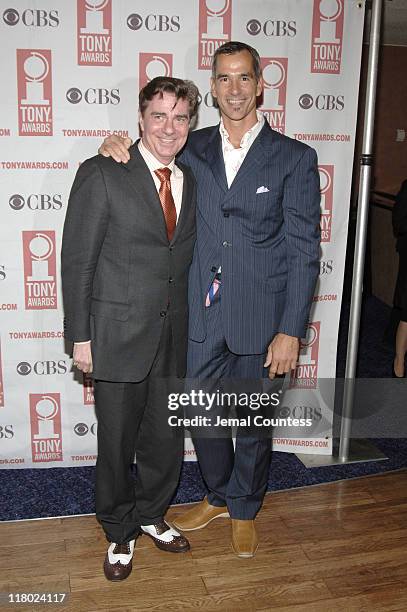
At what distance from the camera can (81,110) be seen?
9.50 ft

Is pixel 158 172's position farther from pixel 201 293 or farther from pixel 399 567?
pixel 399 567

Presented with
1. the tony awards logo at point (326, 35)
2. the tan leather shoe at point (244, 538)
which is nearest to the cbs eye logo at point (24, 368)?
the tan leather shoe at point (244, 538)

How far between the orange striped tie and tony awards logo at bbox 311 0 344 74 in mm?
1082

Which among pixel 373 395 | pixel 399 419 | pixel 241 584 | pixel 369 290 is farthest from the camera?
pixel 369 290

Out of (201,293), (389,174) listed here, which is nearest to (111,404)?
(201,293)

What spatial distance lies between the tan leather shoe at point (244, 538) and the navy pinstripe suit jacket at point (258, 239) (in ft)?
2.32

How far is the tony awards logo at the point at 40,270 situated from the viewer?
3012 millimetres

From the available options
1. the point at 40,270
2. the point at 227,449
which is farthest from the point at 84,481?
the point at 40,270

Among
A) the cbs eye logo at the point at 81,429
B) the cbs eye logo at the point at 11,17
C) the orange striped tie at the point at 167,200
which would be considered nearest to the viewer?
the orange striped tie at the point at 167,200

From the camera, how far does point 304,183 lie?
2.39m

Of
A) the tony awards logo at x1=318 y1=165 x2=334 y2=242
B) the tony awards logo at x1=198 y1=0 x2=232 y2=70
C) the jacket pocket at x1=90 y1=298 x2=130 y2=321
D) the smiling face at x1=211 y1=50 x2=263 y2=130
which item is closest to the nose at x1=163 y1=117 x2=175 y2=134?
the smiling face at x1=211 y1=50 x2=263 y2=130

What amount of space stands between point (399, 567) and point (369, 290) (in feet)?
14.6

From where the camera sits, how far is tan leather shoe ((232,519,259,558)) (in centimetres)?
261

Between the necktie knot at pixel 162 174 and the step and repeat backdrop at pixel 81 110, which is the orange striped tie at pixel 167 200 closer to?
the necktie knot at pixel 162 174
